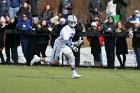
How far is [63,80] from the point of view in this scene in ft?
63.0

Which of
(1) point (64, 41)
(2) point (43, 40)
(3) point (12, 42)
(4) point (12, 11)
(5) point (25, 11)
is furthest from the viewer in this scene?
(4) point (12, 11)

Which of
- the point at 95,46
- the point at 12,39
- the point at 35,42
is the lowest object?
the point at 95,46

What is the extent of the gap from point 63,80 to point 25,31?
18.2 ft

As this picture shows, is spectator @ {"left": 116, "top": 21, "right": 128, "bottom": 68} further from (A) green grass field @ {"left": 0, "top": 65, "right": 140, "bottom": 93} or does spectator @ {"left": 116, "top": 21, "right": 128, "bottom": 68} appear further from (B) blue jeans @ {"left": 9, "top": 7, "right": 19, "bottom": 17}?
(B) blue jeans @ {"left": 9, "top": 7, "right": 19, "bottom": 17}

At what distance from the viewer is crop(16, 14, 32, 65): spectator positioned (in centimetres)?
2422

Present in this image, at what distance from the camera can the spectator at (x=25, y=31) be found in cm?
2422

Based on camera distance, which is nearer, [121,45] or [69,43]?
[69,43]

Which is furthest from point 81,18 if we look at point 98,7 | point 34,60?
point 34,60

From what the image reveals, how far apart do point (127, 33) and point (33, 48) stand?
3.65 metres

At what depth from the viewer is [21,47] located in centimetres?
2453

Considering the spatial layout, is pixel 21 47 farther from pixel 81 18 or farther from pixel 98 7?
pixel 81 18

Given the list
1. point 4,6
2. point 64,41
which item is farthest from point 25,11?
point 64,41

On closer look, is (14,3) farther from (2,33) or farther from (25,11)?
(2,33)

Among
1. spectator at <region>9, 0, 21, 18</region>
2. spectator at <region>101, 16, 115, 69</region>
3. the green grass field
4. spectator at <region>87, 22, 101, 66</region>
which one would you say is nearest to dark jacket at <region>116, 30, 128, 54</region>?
spectator at <region>101, 16, 115, 69</region>
